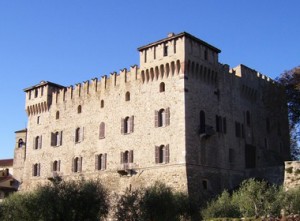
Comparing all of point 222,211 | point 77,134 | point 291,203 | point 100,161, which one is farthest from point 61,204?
point 77,134

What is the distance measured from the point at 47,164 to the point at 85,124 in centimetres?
585

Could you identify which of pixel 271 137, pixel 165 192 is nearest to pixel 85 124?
pixel 165 192

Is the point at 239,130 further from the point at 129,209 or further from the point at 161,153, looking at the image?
the point at 129,209

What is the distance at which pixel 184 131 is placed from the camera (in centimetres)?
3178

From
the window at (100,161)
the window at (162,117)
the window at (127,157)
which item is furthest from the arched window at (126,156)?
the window at (162,117)

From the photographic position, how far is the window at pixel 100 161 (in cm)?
3700

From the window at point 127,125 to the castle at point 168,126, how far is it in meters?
0.08

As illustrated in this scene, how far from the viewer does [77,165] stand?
39.4 meters

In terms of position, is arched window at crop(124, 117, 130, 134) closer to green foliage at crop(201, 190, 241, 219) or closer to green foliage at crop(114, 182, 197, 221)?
green foliage at crop(114, 182, 197, 221)

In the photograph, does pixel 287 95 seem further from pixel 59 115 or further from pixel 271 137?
pixel 59 115

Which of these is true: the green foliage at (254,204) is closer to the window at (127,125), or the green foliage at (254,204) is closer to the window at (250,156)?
the window at (250,156)

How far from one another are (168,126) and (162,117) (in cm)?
111

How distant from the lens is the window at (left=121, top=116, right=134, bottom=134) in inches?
1399

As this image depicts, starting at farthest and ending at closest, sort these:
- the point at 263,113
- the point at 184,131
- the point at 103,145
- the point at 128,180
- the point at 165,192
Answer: the point at 263,113
the point at 103,145
the point at 128,180
the point at 184,131
the point at 165,192
